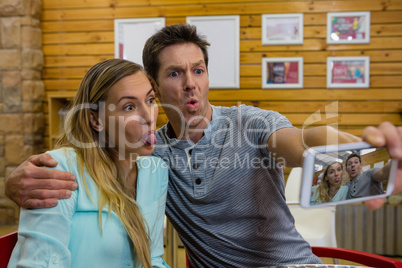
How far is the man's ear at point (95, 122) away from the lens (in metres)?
1.38

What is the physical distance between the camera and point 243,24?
13.7ft

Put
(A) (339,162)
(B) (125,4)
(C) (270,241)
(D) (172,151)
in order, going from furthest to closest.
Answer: (B) (125,4)
(D) (172,151)
(C) (270,241)
(A) (339,162)

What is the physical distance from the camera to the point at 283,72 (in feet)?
13.5

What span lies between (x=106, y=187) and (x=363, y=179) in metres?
0.83

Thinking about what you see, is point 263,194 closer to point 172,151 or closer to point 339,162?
point 172,151

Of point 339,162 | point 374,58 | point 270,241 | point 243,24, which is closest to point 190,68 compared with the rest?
point 270,241

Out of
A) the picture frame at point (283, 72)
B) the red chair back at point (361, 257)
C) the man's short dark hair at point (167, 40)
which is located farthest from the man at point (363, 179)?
the picture frame at point (283, 72)

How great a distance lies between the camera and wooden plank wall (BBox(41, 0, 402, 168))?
3998mm

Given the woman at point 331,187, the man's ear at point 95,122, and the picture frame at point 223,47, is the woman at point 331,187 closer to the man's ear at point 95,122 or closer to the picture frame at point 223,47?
the man's ear at point 95,122

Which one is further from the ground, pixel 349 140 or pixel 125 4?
pixel 125 4

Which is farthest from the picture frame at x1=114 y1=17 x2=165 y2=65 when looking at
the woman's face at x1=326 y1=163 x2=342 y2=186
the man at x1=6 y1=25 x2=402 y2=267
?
the woman's face at x1=326 y1=163 x2=342 y2=186

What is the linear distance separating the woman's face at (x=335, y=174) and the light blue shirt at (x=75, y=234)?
2.40 feet

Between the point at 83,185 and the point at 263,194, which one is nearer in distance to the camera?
the point at 83,185

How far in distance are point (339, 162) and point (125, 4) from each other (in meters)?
4.11
